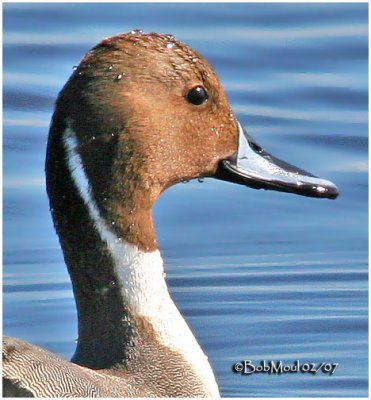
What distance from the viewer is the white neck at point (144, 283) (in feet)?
13.8

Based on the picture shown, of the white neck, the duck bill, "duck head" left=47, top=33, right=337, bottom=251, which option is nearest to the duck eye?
"duck head" left=47, top=33, right=337, bottom=251

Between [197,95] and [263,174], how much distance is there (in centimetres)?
35

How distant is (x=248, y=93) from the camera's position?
682 cm

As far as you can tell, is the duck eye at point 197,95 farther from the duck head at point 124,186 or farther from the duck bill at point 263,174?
the duck bill at point 263,174

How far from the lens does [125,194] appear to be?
13.9ft

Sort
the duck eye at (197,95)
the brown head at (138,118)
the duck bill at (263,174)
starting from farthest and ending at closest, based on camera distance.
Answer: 1. the duck bill at (263,174)
2. the duck eye at (197,95)
3. the brown head at (138,118)

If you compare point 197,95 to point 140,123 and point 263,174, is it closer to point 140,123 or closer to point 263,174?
point 140,123

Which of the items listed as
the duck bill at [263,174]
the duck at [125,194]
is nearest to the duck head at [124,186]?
the duck at [125,194]

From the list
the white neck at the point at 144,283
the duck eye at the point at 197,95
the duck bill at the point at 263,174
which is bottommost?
the white neck at the point at 144,283

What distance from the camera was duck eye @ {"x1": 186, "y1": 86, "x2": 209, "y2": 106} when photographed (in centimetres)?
437

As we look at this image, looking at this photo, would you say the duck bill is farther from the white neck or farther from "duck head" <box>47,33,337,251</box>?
the white neck

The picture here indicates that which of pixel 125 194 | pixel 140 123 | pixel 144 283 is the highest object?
pixel 140 123

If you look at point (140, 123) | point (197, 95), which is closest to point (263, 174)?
point (197, 95)

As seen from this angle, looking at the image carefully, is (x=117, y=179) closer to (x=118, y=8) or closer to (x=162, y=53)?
(x=162, y=53)
